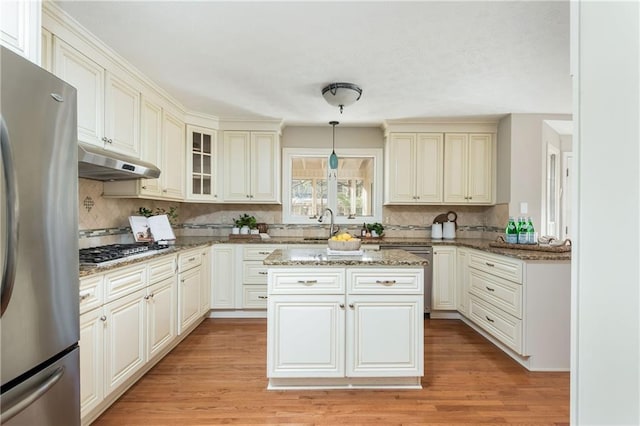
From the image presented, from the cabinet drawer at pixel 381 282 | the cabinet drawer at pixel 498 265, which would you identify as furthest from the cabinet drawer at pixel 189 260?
the cabinet drawer at pixel 498 265

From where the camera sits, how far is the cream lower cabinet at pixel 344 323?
2180mm

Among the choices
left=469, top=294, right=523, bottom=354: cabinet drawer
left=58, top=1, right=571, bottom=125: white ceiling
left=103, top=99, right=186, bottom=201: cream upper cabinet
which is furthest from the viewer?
left=103, top=99, right=186, bottom=201: cream upper cabinet

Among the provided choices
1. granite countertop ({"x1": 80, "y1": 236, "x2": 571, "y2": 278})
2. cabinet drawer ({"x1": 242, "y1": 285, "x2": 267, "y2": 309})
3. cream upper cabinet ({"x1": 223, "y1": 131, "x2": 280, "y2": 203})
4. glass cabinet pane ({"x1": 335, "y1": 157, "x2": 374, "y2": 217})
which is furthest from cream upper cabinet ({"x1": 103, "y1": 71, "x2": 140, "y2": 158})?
A: glass cabinet pane ({"x1": 335, "y1": 157, "x2": 374, "y2": 217})

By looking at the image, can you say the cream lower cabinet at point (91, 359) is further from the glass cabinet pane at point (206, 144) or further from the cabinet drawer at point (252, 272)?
the glass cabinet pane at point (206, 144)

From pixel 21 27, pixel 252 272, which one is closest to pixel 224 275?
pixel 252 272

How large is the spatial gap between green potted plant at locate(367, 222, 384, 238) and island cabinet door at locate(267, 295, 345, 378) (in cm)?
217

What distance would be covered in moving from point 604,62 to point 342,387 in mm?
2243

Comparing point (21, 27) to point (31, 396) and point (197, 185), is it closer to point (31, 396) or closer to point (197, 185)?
point (31, 396)

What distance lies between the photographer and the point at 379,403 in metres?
2.09

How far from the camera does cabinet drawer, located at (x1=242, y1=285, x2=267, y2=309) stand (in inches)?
149

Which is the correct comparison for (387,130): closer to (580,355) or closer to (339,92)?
(339,92)

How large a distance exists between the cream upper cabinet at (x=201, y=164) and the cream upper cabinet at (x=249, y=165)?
14cm

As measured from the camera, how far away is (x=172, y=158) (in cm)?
346

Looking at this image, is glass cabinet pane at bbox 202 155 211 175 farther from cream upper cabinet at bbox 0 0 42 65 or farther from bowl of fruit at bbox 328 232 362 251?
cream upper cabinet at bbox 0 0 42 65
